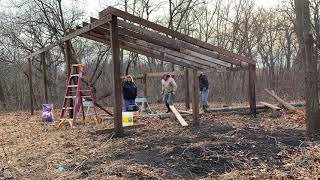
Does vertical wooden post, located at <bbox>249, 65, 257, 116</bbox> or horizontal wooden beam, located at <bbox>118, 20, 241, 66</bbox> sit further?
vertical wooden post, located at <bbox>249, 65, 257, 116</bbox>

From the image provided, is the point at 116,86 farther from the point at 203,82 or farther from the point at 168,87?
the point at 203,82

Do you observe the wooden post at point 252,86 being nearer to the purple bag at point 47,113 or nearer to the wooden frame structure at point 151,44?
the wooden frame structure at point 151,44

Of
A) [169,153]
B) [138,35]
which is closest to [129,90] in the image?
A: [138,35]

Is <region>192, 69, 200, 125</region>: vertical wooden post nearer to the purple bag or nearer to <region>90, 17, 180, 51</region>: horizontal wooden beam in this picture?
<region>90, 17, 180, 51</region>: horizontal wooden beam

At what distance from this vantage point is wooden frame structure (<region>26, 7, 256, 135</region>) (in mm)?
11055

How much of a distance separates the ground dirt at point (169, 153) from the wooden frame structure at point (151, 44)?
4.89ft

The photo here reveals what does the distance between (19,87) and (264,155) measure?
106 ft

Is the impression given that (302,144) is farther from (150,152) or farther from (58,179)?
(58,179)

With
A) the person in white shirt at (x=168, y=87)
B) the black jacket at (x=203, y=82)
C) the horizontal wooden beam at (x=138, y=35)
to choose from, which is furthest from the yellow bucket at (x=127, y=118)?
the black jacket at (x=203, y=82)

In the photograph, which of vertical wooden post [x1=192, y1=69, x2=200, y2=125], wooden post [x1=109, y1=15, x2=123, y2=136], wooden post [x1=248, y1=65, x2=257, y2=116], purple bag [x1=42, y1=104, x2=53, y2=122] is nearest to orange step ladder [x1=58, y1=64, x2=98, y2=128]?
purple bag [x1=42, y1=104, x2=53, y2=122]

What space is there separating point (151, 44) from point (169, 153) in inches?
293

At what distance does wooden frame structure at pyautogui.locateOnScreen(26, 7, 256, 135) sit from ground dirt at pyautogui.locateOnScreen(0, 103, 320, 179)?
1.49m

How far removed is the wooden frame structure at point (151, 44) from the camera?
11.1 metres

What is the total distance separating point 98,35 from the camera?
50.4 feet
